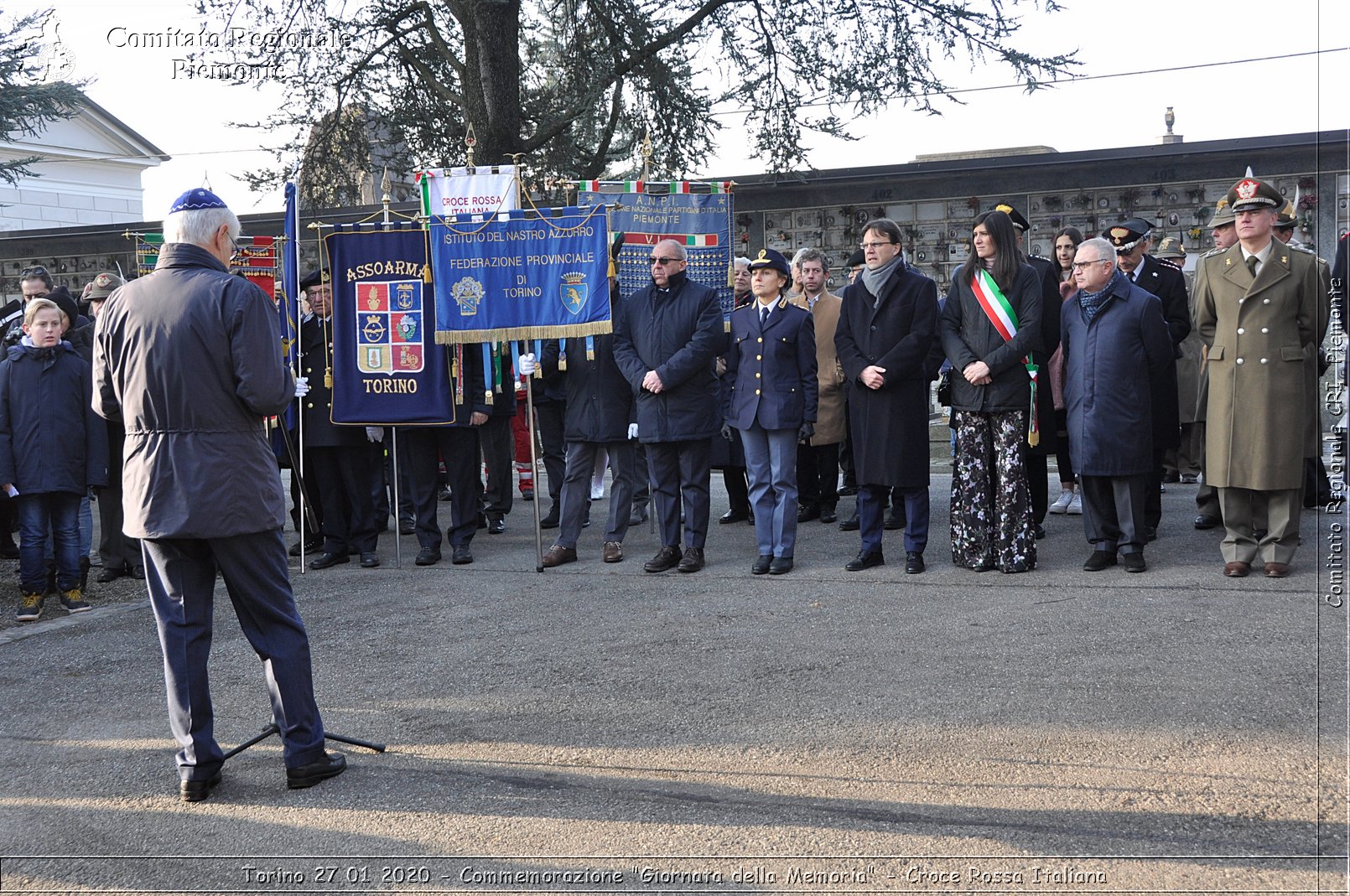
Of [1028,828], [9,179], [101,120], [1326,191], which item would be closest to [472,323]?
[1028,828]

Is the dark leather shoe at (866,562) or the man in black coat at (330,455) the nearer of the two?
the dark leather shoe at (866,562)

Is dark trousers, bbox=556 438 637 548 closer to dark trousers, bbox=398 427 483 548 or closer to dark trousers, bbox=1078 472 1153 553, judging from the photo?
dark trousers, bbox=398 427 483 548

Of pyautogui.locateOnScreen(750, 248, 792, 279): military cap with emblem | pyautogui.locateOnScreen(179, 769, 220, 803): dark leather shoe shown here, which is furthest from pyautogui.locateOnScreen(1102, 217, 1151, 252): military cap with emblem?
pyautogui.locateOnScreen(179, 769, 220, 803): dark leather shoe

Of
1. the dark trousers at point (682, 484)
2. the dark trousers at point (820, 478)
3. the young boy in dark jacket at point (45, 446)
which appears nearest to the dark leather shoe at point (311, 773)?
the dark trousers at point (682, 484)

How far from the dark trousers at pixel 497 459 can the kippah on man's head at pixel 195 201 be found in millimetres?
5520

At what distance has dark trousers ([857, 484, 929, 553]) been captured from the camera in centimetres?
782

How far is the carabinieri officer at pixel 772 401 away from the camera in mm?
8070

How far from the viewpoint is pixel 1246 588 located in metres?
6.77

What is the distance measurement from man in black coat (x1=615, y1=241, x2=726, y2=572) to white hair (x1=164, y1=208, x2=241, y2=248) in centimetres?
394

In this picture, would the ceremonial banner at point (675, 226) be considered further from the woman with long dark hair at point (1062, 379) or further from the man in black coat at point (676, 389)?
the woman with long dark hair at point (1062, 379)

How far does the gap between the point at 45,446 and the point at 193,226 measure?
419cm

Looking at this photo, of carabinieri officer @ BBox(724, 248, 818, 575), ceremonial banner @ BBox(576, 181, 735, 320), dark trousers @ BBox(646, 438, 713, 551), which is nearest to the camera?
carabinieri officer @ BBox(724, 248, 818, 575)

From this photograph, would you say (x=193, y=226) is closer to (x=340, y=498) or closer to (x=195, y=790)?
(x=195, y=790)

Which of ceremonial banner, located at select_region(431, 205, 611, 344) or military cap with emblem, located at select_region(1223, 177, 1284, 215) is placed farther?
ceremonial banner, located at select_region(431, 205, 611, 344)
